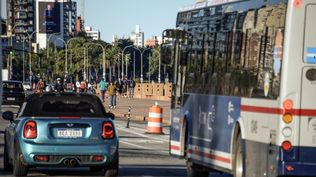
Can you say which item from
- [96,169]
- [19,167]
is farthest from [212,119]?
[19,167]

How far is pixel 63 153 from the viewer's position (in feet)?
53.6

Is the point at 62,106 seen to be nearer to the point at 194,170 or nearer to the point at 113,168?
the point at 113,168

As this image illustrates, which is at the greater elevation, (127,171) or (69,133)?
(69,133)

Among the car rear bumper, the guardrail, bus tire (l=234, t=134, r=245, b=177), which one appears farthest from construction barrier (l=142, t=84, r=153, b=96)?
bus tire (l=234, t=134, r=245, b=177)

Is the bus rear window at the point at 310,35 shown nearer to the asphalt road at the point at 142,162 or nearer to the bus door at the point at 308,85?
the bus door at the point at 308,85

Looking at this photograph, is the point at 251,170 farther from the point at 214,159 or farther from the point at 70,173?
the point at 70,173

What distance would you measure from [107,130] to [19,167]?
5.03ft

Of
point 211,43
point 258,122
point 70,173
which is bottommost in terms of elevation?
point 70,173

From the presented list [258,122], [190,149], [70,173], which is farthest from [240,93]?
[70,173]

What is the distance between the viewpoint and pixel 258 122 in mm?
12984

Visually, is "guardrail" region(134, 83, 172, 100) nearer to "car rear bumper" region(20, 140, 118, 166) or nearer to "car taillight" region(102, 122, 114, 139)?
"car taillight" region(102, 122, 114, 139)

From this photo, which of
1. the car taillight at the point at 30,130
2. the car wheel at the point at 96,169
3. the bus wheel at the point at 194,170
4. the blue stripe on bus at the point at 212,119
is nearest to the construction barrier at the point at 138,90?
the car wheel at the point at 96,169

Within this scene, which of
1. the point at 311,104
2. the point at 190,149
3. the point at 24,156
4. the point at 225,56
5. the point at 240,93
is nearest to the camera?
the point at 311,104

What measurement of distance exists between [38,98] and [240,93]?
4523 mm
